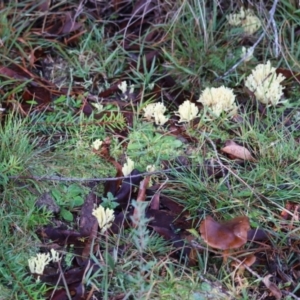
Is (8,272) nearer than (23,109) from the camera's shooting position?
Yes

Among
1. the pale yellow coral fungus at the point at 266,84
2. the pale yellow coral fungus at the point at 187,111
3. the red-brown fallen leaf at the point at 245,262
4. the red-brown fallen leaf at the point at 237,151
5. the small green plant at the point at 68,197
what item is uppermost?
the pale yellow coral fungus at the point at 266,84

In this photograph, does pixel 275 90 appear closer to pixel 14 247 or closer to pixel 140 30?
pixel 140 30

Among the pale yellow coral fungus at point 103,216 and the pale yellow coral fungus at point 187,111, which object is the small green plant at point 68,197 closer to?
the pale yellow coral fungus at point 103,216

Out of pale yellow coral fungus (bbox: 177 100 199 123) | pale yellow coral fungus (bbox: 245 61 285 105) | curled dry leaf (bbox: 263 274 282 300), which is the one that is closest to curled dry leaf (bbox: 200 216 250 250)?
curled dry leaf (bbox: 263 274 282 300)

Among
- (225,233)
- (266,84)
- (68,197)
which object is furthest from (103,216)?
(266,84)

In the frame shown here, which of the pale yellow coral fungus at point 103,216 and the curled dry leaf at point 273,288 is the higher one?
the pale yellow coral fungus at point 103,216

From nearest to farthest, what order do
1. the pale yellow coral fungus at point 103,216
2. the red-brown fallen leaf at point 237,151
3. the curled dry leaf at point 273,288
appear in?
the curled dry leaf at point 273,288, the pale yellow coral fungus at point 103,216, the red-brown fallen leaf at point 237,151

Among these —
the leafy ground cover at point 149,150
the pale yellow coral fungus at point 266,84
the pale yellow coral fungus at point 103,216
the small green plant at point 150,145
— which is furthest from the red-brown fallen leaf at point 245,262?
the pale yellow coral fungus at point 266,84

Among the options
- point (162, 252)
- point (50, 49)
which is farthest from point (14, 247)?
point (50, 49)

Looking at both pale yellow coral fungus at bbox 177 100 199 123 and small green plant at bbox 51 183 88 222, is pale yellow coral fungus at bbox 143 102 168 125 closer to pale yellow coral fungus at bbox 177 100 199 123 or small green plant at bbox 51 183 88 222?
pale yellow coral fungus at bbox 177 100 199 123
